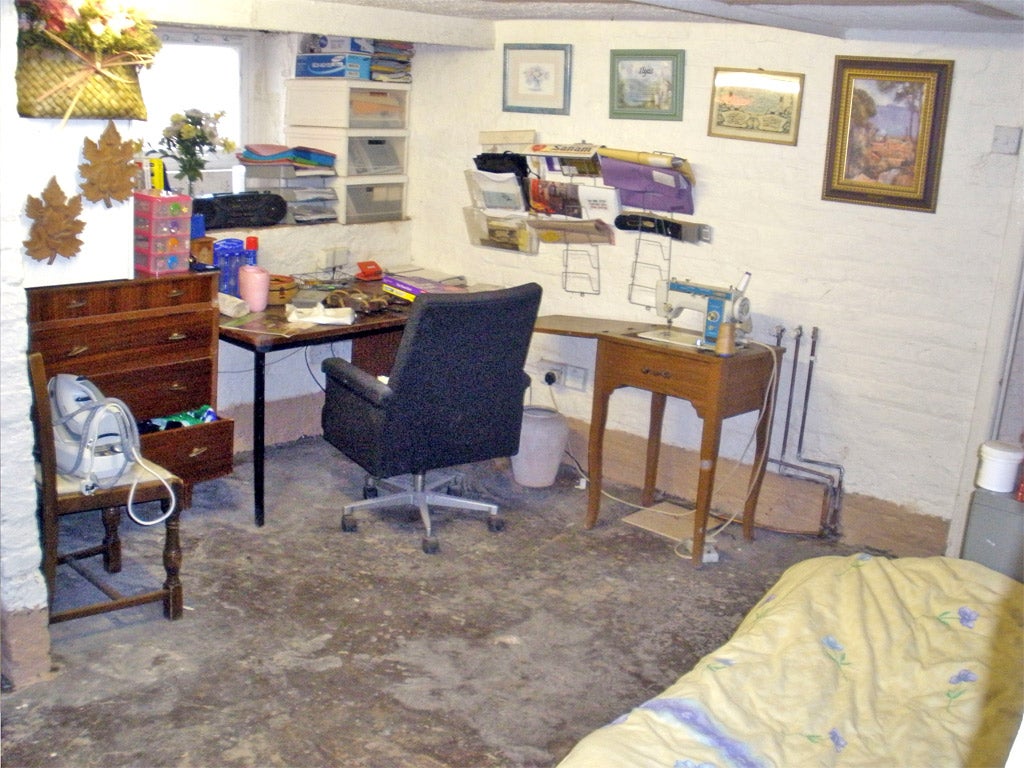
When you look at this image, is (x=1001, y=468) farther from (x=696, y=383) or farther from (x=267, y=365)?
(x=267, y=365)

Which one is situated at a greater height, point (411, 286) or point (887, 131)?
point (887, 131)

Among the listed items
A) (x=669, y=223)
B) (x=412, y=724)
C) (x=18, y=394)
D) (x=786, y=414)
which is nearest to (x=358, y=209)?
(x=669, y=223)

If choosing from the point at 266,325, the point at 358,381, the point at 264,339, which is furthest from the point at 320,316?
the point at 358,381

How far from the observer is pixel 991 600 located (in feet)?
8.89

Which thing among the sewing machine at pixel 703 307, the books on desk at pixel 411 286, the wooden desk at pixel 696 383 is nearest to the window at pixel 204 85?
the books on desk at pixel 411 286

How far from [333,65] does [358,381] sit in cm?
183

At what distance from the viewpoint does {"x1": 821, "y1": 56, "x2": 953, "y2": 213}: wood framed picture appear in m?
4.01

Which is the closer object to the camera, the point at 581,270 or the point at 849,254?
the point at 849,254

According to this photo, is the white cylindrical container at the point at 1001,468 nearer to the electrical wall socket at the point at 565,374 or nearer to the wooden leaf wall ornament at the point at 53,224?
the electrical wall socket at the point at 565,374

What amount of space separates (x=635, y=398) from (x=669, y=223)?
0.79 metres

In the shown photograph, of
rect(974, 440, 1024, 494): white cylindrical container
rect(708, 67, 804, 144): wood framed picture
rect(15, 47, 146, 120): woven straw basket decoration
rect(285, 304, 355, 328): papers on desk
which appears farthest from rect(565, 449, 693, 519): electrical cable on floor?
rect(15, 47, 146, 120): woven straw basket decoration

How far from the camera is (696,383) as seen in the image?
4.18 meters

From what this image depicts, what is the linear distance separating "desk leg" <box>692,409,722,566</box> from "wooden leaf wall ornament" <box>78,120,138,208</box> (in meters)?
2.23

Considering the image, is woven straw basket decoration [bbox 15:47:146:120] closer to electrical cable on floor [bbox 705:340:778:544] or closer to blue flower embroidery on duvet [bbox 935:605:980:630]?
electrical cable on floor [bbox 705:340:778:544]
